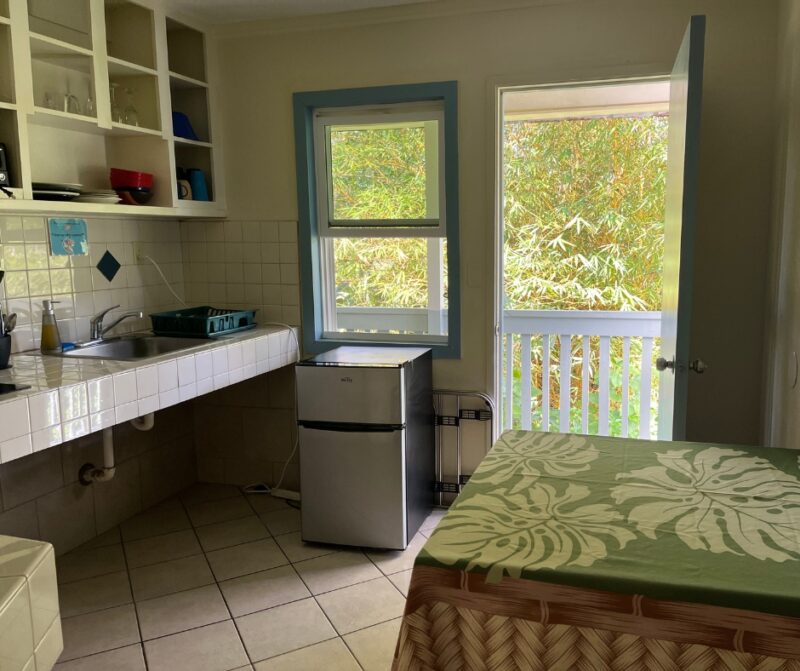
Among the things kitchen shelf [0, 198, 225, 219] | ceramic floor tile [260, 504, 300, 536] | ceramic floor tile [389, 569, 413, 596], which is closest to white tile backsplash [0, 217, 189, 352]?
kitchen shelf [0, 198, 225, 219]

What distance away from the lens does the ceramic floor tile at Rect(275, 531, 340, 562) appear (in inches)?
119

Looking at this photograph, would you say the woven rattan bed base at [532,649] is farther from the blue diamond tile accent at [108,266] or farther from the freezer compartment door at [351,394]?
the blue diamond tile accent at [108,266]

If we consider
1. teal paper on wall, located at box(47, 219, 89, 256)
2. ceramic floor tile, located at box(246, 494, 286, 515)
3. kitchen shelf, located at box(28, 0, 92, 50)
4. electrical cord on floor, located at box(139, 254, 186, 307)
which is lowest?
ceramic floor tile, located at box(246, 494, 286, 515)

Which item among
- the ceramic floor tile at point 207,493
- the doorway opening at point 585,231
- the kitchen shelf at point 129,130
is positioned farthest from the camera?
the doorway opening at point 585,231

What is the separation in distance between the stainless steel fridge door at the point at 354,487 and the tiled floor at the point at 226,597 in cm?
9

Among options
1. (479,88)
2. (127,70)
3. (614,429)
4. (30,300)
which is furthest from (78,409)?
(614,429)

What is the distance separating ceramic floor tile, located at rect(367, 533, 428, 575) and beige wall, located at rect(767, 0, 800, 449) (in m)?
1.49

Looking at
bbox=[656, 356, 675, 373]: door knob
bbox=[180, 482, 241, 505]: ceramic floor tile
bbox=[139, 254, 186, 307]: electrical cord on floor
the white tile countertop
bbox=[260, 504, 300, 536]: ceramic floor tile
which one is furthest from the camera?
bbox=[180, 482, 241, 505]: ceramic floor tile

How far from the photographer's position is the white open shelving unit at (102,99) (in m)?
2.41

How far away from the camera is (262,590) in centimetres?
273

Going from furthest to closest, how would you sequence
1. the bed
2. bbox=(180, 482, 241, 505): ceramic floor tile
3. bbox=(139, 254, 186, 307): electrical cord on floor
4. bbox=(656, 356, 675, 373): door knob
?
bbox=(180, 482, 241, 505): ceramic floor tile → bbox=(139, 254, 186, 307): electrical cord on floor → bbox=(656, 356, 675, 373): door knob → the bed

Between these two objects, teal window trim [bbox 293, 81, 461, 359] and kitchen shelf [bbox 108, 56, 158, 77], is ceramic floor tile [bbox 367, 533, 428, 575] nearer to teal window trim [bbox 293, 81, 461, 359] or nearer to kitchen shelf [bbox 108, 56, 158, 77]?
teal window trim [bbox 293, 81, 461, 359]

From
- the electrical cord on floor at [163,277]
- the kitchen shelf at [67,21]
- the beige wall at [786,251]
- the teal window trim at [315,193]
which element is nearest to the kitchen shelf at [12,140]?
the kitchen shelf at [67,21]

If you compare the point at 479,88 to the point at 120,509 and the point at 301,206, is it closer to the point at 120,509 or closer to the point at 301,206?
the point at 301,206
